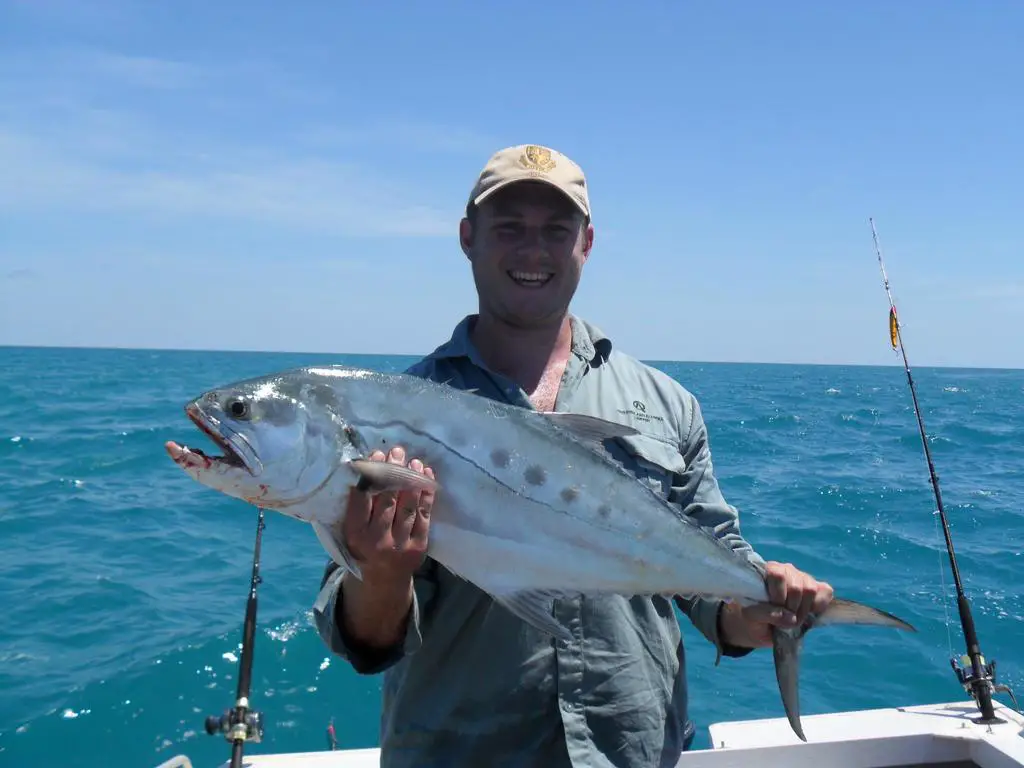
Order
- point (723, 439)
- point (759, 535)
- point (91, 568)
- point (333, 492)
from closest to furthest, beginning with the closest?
point (333, 492)
point (91, 568)
point (759, 535)
point (723, 439)

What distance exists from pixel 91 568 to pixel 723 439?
19.4m

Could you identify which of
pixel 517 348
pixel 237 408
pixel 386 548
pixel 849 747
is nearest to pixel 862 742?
pixel 849 747

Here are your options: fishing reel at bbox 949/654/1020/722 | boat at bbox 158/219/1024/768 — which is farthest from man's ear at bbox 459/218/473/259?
fishing reel at bbox 949/654/1020/722

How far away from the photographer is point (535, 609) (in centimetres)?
250

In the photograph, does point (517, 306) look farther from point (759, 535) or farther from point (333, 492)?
point (759, 535)

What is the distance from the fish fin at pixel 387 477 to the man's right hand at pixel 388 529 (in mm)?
28

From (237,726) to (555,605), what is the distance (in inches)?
85.2

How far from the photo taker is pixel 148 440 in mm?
24281

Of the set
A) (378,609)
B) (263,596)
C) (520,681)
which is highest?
(378,609)

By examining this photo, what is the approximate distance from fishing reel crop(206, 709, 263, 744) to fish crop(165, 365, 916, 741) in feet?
6.49

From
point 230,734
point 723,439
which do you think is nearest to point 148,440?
point 723,439

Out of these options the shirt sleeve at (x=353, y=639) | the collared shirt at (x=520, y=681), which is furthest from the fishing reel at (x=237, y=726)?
the shirt sleeve at (x=353, y=639)

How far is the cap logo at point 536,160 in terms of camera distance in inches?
117

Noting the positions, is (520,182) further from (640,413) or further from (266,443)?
(266,443)
